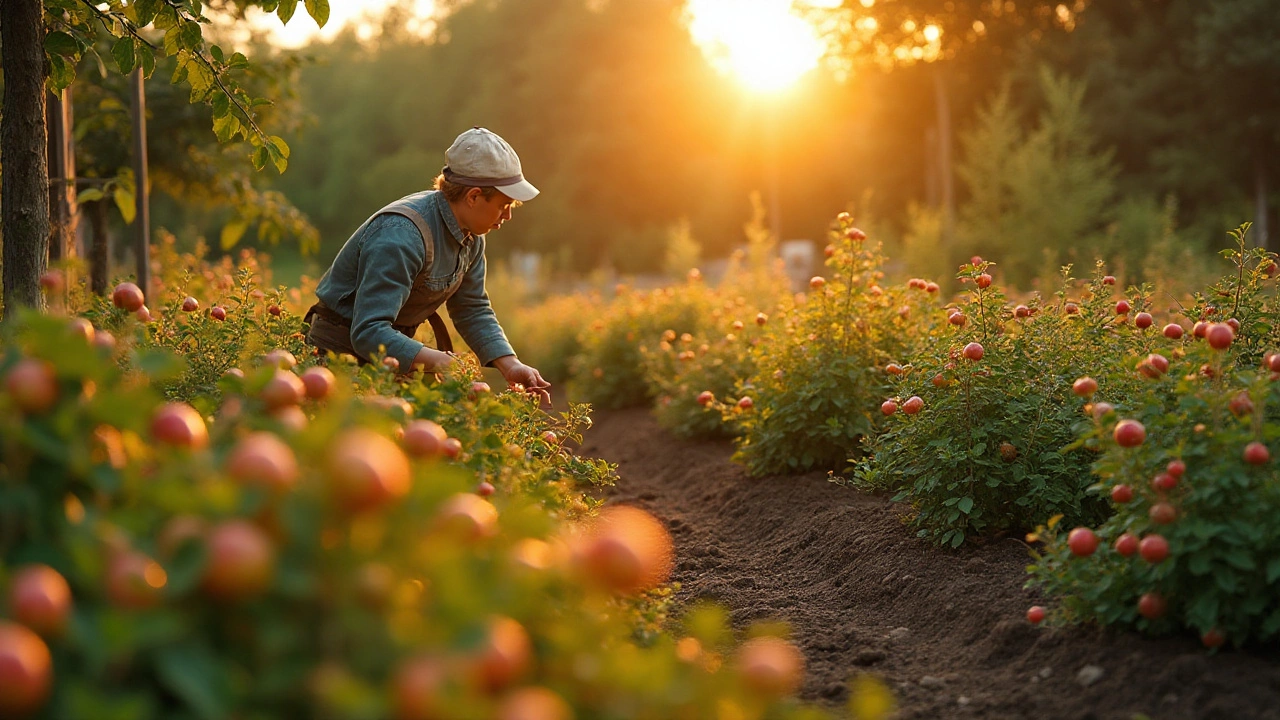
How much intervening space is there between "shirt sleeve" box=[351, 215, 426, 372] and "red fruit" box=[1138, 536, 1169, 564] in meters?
2.18

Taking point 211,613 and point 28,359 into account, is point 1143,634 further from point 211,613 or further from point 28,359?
point 28,359

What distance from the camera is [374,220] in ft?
12.6

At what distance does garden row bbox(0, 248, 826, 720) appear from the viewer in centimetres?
127

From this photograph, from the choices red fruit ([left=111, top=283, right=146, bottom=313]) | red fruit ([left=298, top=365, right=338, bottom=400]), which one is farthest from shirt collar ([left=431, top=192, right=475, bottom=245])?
red fruit ([left=298, top=365, right=338, bottom=400])

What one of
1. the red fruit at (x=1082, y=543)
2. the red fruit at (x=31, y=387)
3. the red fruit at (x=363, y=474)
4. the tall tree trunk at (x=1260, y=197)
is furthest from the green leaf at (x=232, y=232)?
the tall tree trunk at (x=1260, y=197)

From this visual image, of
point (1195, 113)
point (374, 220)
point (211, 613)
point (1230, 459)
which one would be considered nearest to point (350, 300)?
point (374, 220)

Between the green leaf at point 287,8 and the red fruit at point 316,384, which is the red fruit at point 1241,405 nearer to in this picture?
the red fruit at point 316,384

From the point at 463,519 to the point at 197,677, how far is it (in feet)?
1.44

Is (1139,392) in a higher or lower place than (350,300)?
lower

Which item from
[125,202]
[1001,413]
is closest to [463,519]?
[1001,413]

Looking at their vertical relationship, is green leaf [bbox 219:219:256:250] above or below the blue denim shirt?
above

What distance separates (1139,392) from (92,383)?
2753 millimetres

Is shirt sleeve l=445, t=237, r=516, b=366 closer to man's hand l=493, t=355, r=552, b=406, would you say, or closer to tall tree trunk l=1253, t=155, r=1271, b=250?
man's hand l=493, t=355, r=552, b=406

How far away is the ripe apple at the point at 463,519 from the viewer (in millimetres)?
1502
